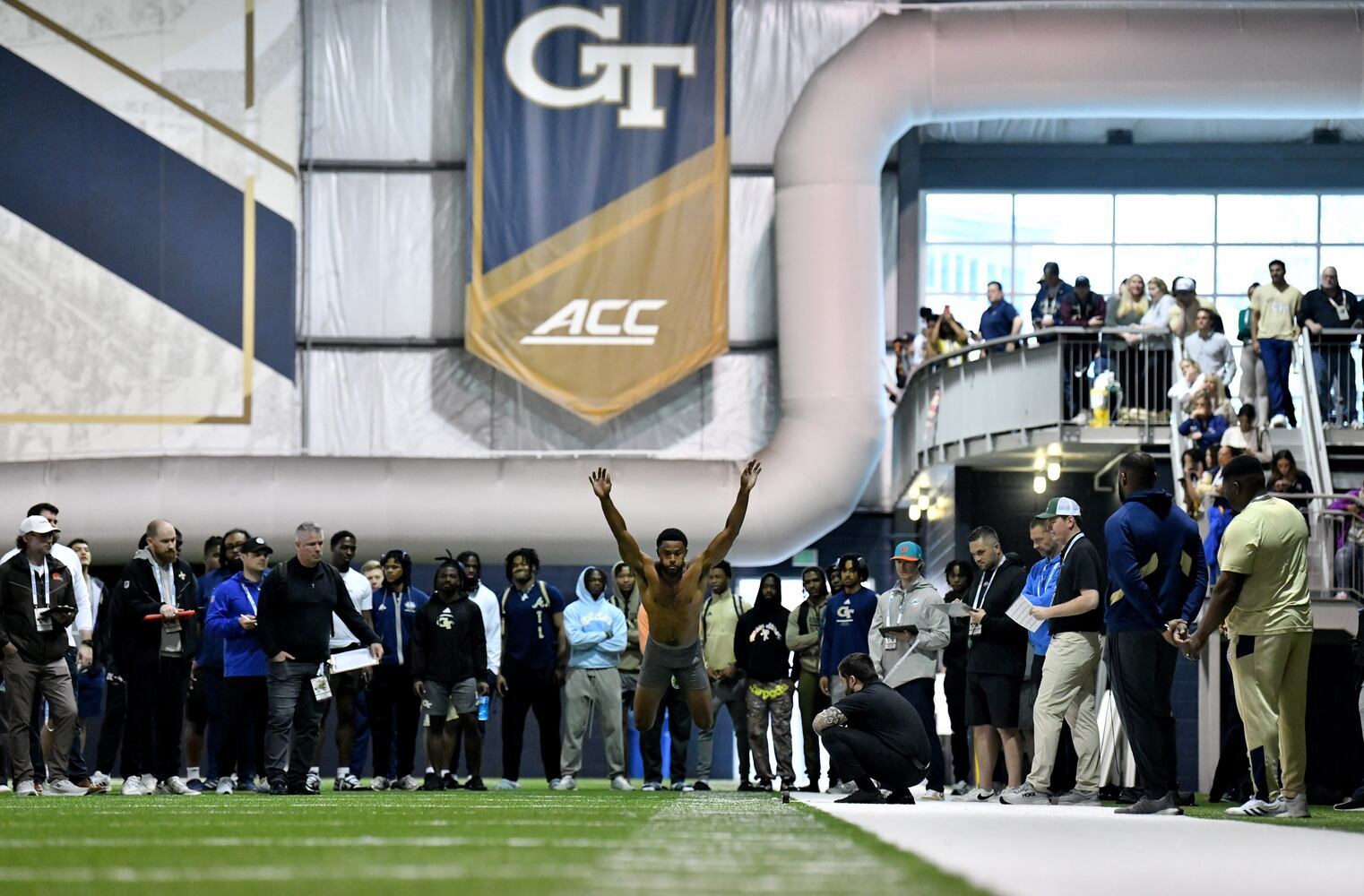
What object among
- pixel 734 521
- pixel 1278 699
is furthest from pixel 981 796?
pixel 1278 699

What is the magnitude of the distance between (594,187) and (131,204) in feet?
18.8

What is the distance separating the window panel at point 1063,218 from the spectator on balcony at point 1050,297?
16.2 ft

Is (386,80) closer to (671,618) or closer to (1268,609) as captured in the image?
(671,618)

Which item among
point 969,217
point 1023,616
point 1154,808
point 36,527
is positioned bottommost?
point 1154,808

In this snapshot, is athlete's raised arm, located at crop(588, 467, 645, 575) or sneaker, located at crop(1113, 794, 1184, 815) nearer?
sneaker, located at crop(1113, 794, 1184, 815)

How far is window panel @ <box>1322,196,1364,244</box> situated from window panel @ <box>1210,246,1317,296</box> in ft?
1.03

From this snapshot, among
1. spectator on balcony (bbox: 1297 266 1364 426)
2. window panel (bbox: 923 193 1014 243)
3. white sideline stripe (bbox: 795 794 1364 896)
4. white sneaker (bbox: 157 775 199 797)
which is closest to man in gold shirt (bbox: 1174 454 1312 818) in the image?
white sideline stripe (bbox: 795 794 1364 896)

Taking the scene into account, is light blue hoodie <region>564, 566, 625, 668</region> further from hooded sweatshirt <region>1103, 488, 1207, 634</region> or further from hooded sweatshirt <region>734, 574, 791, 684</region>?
hooded sweatshirt <region>1103, 488, 1207, 634</region>

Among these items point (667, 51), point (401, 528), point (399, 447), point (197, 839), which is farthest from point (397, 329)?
point (197, 839)

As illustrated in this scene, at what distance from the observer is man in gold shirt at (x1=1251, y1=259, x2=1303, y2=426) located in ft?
63.1

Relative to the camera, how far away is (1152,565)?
1034cm

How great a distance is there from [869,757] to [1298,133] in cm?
1744

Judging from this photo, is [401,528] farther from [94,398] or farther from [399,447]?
[94,398]

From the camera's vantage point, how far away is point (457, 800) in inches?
458
